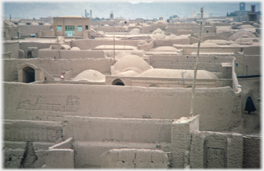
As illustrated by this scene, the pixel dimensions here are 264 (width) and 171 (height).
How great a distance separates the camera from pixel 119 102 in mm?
12633

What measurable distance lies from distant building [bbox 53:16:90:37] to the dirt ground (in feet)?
Answer: 61.5

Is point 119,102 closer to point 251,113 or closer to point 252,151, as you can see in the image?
point 252,151

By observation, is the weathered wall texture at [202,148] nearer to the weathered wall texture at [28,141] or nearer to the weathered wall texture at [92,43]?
the weathered wall texture at [28,141]

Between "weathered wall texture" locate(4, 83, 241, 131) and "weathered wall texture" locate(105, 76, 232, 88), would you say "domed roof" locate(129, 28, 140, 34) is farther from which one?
"weathered wall texture" locate(4, 83, 241, 131)

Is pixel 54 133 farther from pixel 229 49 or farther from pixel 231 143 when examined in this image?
pixel 229 49

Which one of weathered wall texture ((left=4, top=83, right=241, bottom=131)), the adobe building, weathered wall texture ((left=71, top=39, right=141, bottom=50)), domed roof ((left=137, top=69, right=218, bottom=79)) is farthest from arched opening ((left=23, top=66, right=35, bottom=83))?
weathered wall texture ((left=71, top=39, right=141, bottom=50))

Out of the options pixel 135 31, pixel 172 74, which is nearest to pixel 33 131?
pixel 172 74

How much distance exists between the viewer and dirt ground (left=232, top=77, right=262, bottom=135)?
513 inches

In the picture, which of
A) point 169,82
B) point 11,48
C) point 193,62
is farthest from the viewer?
point 11,48

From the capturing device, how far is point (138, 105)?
12.5 m

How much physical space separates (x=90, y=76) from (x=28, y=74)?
→ 2.90 m

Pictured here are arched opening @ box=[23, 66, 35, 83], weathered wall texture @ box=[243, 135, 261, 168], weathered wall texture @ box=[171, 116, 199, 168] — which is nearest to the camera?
weathered wall texture @ box=[243, 135, 261, 168]

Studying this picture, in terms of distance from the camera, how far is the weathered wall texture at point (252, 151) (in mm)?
8688

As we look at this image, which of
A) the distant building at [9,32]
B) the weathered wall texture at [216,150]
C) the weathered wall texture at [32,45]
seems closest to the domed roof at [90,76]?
the weathered wall texture at [32,45]
